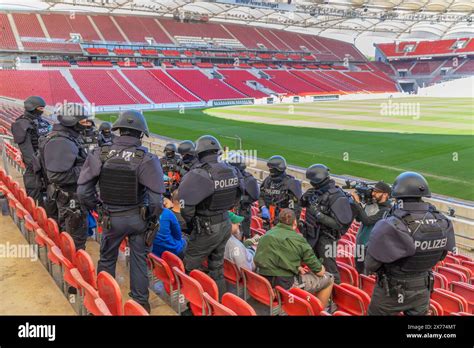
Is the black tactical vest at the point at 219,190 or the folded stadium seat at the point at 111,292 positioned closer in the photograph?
the folded stadium seat at the point at 111,292

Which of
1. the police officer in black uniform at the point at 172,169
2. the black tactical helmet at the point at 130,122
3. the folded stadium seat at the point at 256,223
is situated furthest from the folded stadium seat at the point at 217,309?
the folded stadium seat at the point at 256,223

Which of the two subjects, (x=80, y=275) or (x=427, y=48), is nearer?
(x=80, y=275)

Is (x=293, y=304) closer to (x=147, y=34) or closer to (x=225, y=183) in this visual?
(x=225, y=183)

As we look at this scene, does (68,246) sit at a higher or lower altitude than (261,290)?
higher

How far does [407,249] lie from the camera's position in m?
3.53

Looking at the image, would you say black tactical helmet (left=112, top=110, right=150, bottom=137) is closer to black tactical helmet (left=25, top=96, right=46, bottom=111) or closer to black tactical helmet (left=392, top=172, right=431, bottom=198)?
black tactical helmet (left=392, top=172, right=431, bottom=198)

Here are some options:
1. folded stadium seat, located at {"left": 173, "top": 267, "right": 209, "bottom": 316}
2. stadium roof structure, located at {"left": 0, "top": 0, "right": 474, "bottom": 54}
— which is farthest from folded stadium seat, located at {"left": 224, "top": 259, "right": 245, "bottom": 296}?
stadium roof structure, located at {"left": 0, "top": 0, "right": 474, "bottom": 54}

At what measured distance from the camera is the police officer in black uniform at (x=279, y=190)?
22.6ft

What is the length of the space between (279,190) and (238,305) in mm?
3913

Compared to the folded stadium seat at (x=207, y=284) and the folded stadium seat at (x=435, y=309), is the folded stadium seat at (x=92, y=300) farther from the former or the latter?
the folded stadium seat at (x=435, y=309)

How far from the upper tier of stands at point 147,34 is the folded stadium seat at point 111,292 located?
175ft

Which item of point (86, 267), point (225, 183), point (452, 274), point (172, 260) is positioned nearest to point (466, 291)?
point (452, 274)

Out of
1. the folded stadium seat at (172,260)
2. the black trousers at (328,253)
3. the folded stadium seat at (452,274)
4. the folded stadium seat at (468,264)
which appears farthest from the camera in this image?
the folded stadium seat at (468,264)
